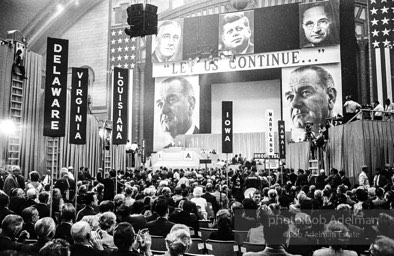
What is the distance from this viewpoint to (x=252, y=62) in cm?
2223

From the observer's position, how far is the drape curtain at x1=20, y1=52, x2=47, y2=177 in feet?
41.6

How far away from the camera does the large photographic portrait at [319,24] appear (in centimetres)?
2039

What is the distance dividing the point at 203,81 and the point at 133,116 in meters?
5.22

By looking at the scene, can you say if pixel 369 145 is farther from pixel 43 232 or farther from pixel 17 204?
pixel 43 232

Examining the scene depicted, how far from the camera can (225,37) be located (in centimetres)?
2253

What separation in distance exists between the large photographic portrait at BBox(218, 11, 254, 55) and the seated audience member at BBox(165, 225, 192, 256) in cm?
2004

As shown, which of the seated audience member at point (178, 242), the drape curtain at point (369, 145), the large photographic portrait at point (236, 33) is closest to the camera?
the seated audience member at point (178, 242)

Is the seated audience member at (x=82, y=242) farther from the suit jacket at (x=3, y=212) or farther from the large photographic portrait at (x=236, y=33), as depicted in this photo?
the large photographic portrait at (x=236, y=33)

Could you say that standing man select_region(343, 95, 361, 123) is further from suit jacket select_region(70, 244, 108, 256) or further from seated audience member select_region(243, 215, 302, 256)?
suit jacket select_region(70, 244, 108, 256)

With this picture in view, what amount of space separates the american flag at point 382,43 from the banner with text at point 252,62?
193cm

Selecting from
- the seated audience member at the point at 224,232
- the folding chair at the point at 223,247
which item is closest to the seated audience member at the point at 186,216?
the seated audience member at the point at 224,232

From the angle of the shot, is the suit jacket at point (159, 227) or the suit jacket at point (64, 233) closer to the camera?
the suit jacket at point (64, 233)

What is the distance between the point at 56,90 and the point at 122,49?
19513 millimetres

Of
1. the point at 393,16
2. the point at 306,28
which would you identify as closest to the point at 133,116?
the point at 306,28
